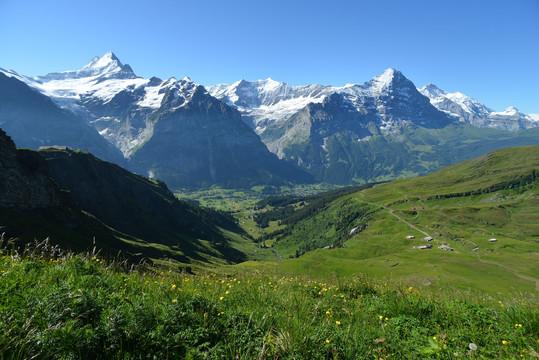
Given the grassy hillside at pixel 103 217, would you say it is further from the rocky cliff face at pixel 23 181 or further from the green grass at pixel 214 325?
the green grass at pixel 214 325

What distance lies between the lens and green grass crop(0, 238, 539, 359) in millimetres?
4418

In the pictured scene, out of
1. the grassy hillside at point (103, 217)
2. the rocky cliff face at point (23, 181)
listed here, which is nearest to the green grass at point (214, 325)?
the grassy hillside at point (103, 217)

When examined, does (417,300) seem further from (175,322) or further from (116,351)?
(116,351)

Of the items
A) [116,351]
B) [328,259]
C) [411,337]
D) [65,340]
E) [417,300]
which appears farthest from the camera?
[328,259]

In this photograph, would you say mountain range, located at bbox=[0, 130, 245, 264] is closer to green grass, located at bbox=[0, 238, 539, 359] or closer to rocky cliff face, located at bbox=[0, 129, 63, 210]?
rocky cliff face, located at bbox=[0, 129, 63, 210]

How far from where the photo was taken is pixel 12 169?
307 ft

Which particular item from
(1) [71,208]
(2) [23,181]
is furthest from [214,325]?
(1) [71,208]

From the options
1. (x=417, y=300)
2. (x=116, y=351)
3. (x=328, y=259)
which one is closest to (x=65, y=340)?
(x=116, y=351)

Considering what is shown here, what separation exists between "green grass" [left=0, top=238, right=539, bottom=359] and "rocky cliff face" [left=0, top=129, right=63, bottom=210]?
120041mm

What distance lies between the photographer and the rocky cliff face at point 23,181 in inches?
3558

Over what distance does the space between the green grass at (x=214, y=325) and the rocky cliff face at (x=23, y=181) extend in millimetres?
120041

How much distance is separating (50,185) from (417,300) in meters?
144

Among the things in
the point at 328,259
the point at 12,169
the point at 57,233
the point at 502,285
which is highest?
the point at 12,169

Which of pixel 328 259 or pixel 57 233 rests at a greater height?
pixel 57 233
